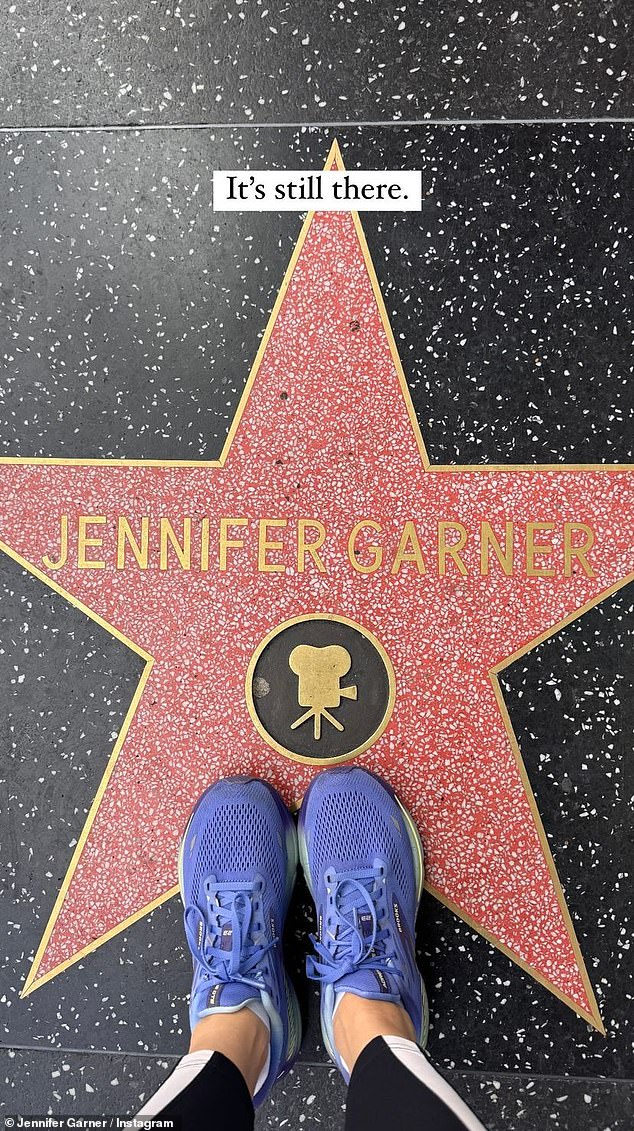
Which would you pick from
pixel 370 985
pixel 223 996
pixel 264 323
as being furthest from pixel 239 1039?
pixel 264 323

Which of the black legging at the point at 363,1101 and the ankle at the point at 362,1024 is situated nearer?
the black legging at the point at 363,1101

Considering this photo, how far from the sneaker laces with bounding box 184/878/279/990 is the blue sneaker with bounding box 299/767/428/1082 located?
0.07 metres

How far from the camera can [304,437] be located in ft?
3.15

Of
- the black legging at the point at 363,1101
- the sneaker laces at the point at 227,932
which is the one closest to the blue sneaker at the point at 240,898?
the sneaker laces at the point at 227,932

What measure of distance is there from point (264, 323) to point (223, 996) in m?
0.85

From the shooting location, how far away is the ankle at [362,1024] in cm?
81

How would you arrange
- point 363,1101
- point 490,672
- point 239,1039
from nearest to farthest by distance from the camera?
point 363,1101 < point 239,1039 < point 490,672

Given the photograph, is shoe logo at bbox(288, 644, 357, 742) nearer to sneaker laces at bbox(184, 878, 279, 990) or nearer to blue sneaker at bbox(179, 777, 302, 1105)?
blue sneaker at bbox(179, 777, 302, 1105)

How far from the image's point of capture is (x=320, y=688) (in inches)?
37.4

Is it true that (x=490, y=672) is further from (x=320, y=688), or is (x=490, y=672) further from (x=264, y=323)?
(x=264, y=323)

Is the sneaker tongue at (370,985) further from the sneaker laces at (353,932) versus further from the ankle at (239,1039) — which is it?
the ankle at (239,1039)

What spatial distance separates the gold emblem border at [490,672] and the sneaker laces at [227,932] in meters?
0.07

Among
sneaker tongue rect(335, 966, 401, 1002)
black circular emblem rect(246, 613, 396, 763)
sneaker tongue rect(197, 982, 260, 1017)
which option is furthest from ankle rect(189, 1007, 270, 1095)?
black circular emblem rect(246, 613, 396, 763)

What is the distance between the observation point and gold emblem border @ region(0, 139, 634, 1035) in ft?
3.04
